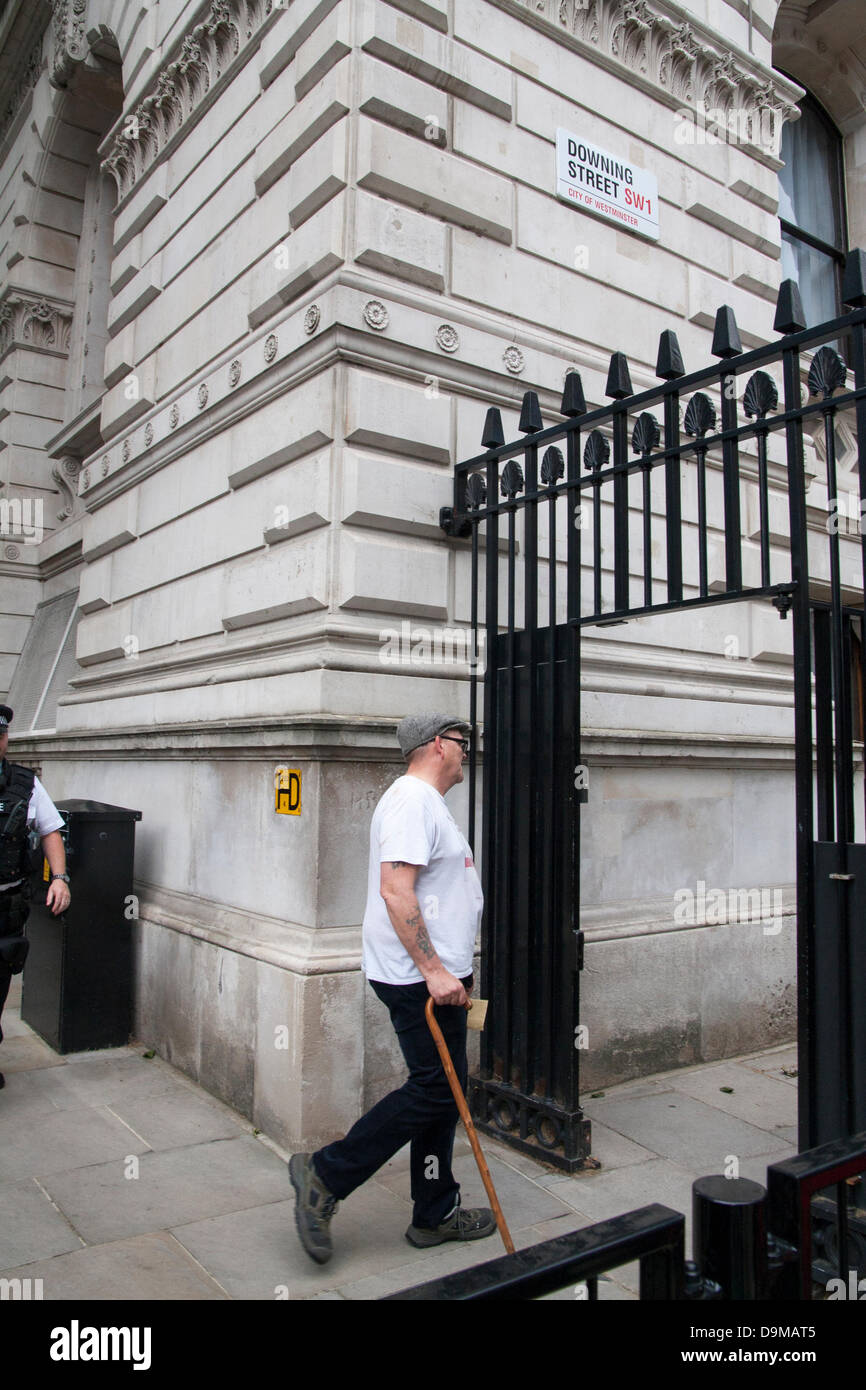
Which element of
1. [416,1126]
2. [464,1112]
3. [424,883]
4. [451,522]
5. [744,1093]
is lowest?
[744,1093]

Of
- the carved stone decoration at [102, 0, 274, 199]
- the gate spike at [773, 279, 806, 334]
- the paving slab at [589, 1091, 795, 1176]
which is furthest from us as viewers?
the carved stone decoration at [102, 0, 274, 199]

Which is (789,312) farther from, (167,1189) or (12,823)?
(12,823)

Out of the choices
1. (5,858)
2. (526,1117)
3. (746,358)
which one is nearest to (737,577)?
(746,358)

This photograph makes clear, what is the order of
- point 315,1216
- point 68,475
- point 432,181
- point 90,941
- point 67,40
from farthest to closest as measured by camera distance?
point 68,475 < point 67,40 < point 90,941 < point 432,181 < point 315,1216

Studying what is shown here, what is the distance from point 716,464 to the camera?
7113 mm

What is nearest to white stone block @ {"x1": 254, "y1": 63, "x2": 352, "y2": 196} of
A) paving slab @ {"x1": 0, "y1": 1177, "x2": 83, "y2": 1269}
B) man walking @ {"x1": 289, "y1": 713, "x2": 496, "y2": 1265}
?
man walking @ {"x1": 289, "y1": 713, "x2": 496, "y2": 1265}

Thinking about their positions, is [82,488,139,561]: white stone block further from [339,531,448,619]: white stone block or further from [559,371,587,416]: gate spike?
[559,371,587,416]: gate spike

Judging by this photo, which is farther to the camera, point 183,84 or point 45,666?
point 45,666

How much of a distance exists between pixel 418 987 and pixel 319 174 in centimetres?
446

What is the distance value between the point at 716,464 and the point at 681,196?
1992 mm

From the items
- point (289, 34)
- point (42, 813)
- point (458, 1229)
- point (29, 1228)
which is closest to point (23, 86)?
point (289, 34)

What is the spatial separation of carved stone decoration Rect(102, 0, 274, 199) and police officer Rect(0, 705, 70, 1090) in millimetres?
4794

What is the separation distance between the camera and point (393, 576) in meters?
5.28

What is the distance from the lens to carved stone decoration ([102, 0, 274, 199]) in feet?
22.2
